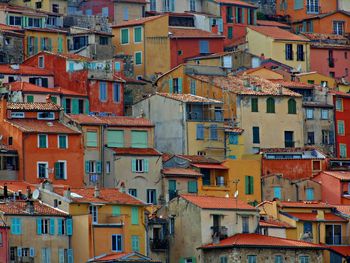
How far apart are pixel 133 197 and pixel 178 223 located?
10.2 feet

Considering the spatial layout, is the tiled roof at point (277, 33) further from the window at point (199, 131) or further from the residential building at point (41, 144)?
the residential building at point (41, 144)

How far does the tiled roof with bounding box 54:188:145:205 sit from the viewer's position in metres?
112

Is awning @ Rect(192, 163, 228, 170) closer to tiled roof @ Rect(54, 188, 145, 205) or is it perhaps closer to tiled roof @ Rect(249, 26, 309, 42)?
tiled roof @ Rect(54, 188, 145, 205)

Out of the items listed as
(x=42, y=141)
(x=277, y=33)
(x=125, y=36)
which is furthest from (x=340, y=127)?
(x=42, y=141)

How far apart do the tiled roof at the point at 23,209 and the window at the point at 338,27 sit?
5599 cm

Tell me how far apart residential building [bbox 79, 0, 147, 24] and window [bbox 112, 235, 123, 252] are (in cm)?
4553

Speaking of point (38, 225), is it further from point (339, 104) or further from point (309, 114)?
point (339, 104)

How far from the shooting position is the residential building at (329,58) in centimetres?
15512

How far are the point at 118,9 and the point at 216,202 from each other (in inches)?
1678

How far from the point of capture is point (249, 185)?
128 metres

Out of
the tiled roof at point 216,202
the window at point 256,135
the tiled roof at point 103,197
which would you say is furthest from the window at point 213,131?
the tiled roof at point 103,197

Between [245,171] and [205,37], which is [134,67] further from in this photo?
[245,171]

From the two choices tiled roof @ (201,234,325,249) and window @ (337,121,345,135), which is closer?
tiled roof @ (201,234,325,249)

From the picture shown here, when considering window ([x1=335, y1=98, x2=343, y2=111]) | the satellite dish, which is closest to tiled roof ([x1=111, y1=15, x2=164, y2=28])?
window ([x1=335, y1=98, x2=343, y2=111])
